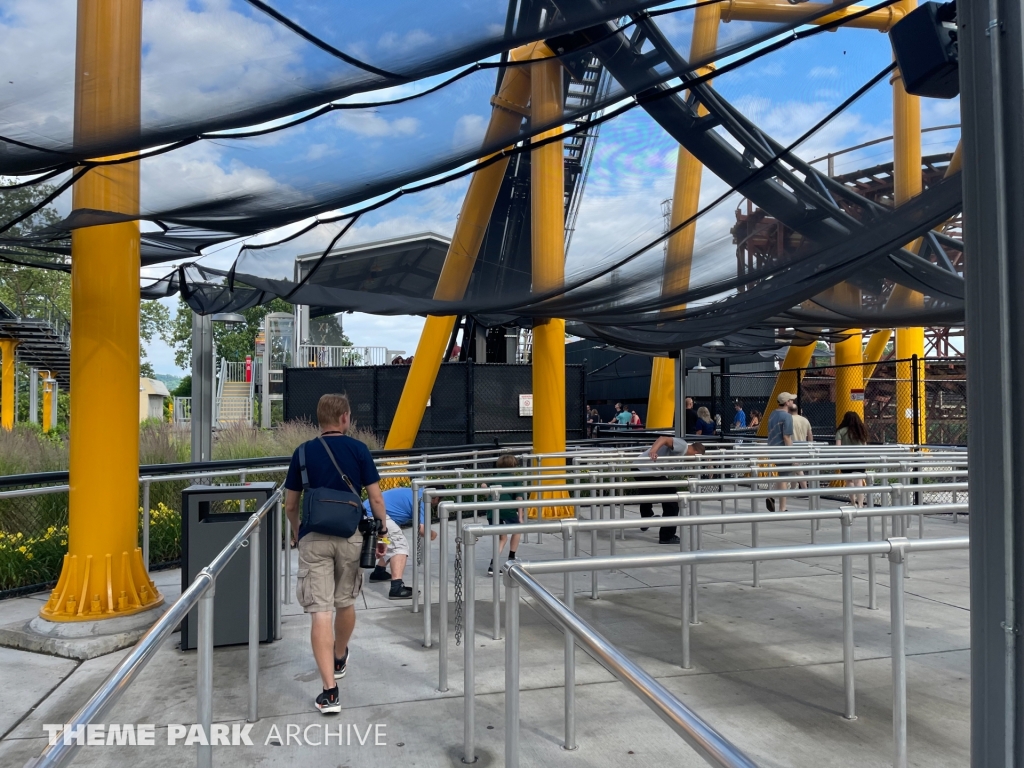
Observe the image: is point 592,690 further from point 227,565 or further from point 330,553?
point 227,565

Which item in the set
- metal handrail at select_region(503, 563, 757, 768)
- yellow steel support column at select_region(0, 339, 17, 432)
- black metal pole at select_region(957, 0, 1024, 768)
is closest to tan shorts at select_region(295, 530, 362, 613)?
metal handrail at select_region(503, 563, 757, 768)

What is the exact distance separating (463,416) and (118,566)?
10.2 m

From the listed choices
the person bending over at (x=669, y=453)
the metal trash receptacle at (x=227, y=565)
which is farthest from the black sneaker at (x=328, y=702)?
the person bending over at (x=669, y=453)

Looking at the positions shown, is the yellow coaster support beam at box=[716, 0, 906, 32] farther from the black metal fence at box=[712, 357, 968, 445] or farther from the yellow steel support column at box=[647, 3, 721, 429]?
the black metal fence at box=[712, 357, 968, 445]

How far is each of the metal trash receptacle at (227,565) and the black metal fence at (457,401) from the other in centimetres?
988

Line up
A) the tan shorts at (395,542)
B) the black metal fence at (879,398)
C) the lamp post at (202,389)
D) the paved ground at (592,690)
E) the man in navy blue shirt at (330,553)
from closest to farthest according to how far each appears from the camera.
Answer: the paved ground at (592,690) → the man in navy blue shirt at (330,553) → the tan shorts at (395,542) → the lamp post at (202,389) → the black metal fence at (879,398)

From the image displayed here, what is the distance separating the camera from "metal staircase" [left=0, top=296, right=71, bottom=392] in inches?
1124

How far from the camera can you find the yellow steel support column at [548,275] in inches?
353

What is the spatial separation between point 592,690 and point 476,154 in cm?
362

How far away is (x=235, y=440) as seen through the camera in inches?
508

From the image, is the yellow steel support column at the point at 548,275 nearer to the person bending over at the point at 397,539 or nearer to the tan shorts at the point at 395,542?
the person bending over at the point at 397,539

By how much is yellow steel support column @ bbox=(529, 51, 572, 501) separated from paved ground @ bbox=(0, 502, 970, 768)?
12.4 feet

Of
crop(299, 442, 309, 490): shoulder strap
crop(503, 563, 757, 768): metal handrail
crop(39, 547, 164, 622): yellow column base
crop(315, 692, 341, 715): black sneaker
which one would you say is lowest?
crop(315, 692, 341, 715): black sneaker

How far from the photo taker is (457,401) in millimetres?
16141
